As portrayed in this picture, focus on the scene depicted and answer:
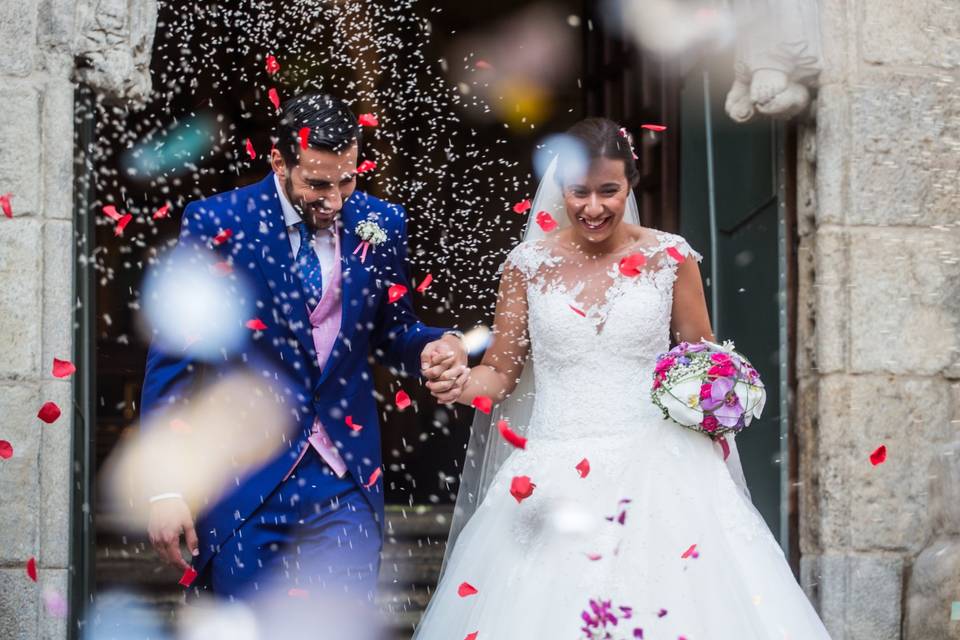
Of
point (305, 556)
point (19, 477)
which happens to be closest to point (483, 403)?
point (305, 556)

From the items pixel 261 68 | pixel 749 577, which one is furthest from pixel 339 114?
pixel 261 68

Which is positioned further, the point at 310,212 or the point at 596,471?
the point at 596,471

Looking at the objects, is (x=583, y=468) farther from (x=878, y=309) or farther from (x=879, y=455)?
(x=878, y=309)

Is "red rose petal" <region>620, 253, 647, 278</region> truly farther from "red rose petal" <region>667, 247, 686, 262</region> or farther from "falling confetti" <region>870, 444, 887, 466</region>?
"falling confetti" <region>870, 444, 887, 466</region>

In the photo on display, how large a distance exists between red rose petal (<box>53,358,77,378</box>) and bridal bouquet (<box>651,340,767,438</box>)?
2.12 m

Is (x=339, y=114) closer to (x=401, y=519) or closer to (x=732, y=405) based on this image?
(x=732, y=405)

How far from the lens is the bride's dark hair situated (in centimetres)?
394

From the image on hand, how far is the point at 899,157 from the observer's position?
496 centimetres

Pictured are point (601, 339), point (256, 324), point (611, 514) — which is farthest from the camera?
point (601, 339)

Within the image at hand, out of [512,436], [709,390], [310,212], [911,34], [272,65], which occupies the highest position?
[911,34]

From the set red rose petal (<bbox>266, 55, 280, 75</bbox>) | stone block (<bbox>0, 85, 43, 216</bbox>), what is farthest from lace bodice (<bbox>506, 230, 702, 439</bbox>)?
stone block (<bbox>0, 85, 43, 216</bbox>)

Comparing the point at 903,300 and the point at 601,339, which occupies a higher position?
the point at 903,300

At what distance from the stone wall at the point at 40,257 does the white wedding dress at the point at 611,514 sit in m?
1.55

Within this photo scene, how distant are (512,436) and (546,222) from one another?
82 centimetres
